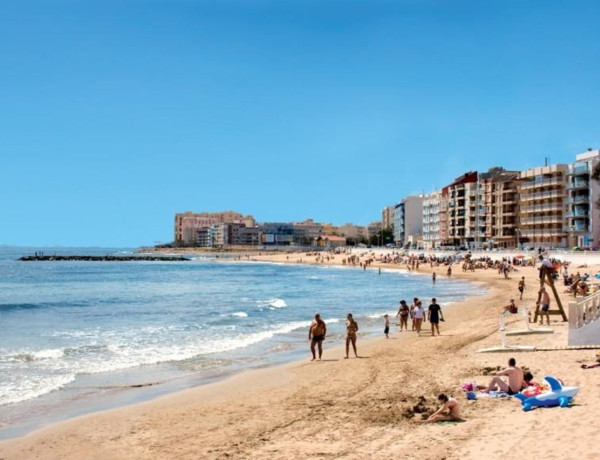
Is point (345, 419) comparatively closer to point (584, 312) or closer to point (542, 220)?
point (584, 312)

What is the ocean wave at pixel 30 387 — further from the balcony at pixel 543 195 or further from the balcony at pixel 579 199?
the balcony at pixel 543 195

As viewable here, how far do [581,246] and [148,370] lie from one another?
6560 cm

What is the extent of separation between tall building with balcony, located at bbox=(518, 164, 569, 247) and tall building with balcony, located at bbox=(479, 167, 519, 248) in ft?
16.7

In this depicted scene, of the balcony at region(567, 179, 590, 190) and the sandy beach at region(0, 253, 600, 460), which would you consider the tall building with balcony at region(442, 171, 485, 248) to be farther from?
the sandy beach at region(0, 253, 600, 460)

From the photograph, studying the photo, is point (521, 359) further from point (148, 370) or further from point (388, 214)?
point (388, 214)

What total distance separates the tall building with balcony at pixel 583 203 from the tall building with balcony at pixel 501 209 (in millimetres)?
15631

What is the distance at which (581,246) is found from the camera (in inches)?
2835

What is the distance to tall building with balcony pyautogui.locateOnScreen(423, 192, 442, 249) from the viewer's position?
12431 centimetres

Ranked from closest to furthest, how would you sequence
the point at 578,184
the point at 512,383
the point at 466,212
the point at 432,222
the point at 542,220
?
1. the point at 512,383
2. the point at 578,184
3. the point at 542,220
4. the point at 466,212
5. the point at 432,222

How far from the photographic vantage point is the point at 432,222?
12794 centimetres

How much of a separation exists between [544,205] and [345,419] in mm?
77264

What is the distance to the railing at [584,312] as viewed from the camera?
46.8 ft

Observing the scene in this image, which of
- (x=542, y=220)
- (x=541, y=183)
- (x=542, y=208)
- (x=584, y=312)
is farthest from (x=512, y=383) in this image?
(x=541, y=183)

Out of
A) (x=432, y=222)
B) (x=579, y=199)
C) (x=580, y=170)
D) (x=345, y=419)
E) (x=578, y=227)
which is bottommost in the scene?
(x=345, y=419)
